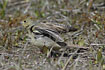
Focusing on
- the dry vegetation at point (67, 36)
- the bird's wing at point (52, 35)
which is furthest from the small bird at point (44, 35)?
the dry vegetation at point (67, 36)

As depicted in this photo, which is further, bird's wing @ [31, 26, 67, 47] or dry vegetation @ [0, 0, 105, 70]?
bird's wing @ [31, 26, 67, 47]

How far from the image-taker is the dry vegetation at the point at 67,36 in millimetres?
4082

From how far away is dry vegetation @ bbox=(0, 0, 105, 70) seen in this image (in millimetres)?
4082

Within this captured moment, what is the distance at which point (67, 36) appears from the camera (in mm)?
5238

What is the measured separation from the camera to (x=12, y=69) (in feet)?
12.6

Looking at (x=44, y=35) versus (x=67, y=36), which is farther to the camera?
(x=67, y=36)

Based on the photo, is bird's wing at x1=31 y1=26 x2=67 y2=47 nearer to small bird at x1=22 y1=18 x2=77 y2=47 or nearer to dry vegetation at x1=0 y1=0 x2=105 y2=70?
small bird at x1=22 y1=18 x2=77 y2=47

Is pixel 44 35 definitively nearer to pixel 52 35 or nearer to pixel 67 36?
pixel 52 35

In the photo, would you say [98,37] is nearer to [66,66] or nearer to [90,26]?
[90,26]

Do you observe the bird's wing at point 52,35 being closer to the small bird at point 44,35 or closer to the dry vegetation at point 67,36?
the small bird at point 44,35

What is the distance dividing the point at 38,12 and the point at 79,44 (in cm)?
204

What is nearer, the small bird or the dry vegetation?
the dry vegetation

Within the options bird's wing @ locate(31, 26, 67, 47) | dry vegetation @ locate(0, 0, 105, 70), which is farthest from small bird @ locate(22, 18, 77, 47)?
dry vegetation @ locate(0, 0, 105, 70)

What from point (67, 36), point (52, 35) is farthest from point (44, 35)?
point (67, 36)
